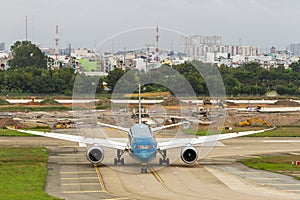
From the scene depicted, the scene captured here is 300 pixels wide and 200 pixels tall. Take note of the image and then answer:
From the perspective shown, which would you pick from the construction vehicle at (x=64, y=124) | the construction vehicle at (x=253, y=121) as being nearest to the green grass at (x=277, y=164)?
the construction vehicle at (x=253, y=121)

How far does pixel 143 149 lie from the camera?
52.2m

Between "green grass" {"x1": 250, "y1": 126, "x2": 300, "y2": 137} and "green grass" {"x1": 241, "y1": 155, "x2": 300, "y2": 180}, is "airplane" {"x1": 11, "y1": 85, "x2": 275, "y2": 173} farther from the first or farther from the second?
"green grass" {"x1": 250, "y1": 126, "x2": 300, "y2": 137}

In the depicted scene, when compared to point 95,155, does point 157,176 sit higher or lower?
lower

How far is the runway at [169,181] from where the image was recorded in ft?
144

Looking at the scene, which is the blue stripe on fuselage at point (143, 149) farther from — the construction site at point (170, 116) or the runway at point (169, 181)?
the construction site at point (170, 116)

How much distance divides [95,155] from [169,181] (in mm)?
8954

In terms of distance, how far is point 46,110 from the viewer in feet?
413

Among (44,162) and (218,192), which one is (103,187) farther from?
(44,162)

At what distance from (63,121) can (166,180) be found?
173 feet

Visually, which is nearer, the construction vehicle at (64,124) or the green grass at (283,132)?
the green grass at (283,132)

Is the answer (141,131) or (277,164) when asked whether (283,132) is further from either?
(141,131)

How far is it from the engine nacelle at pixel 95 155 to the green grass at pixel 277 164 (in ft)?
42.1

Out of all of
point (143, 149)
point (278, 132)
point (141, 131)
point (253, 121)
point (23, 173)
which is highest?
point (141, 131)

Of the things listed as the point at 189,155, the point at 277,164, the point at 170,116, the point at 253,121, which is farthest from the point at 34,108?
the point at 277,164
